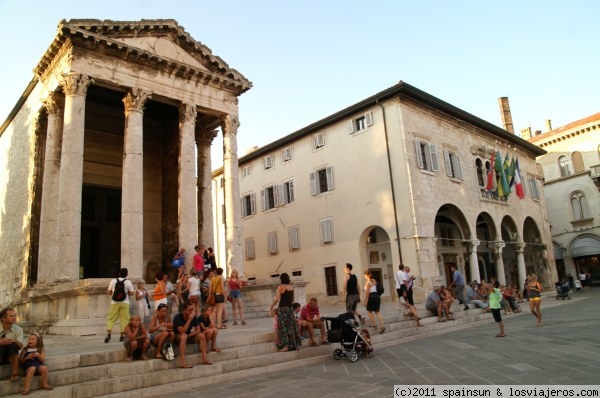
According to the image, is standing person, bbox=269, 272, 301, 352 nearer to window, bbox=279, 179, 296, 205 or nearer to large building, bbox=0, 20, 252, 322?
large building, bbox=0, 20, 252, 322

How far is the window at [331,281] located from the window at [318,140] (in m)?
7.10

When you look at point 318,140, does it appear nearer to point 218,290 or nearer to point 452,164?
point 452,164

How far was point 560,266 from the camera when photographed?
37250 mm

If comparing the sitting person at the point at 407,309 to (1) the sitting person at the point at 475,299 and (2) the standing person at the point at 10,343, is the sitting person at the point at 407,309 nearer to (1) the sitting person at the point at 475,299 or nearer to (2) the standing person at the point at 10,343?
(1) the sitting person at the point at 475,299

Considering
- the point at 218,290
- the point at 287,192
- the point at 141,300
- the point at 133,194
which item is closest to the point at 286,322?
the point at 218,290

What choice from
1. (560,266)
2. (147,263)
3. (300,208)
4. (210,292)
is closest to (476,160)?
(300,208)

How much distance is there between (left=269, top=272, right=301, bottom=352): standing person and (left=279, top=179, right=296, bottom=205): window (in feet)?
58.9

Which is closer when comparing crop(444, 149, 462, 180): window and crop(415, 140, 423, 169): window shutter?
crop(415, 140, 423, 169): window shutter

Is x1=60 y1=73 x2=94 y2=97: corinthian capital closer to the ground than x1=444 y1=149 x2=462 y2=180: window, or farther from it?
farther from it

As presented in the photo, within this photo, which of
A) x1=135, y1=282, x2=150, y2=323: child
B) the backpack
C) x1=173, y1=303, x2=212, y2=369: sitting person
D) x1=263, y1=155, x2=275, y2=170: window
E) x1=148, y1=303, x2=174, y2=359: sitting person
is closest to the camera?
x1=148, y1=303, x2=174, y2=359: sitting person

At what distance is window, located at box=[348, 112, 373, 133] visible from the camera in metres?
23.1

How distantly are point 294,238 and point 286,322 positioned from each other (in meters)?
17.4

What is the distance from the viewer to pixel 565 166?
38.0m

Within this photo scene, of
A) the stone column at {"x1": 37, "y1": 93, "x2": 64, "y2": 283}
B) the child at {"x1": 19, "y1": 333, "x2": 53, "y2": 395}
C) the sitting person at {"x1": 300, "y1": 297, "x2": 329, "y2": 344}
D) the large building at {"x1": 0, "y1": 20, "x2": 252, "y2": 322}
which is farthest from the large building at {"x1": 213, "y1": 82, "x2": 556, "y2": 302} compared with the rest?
the child at {"x1": 19, "y1": 333, "x2": 53, "y2": 395}
